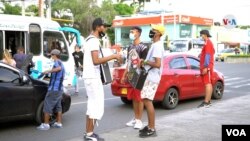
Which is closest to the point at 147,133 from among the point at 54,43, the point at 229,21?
the point at 54,43

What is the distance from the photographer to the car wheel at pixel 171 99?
35.7 ft

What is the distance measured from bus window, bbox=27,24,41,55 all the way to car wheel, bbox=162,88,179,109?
15.2ft

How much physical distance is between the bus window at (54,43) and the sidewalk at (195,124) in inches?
223

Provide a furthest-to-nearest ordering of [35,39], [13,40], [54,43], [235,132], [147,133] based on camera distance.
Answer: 1. [54,43]
2. [35,39]
3. [13,40]
4. [147,133]
5. [235,132]

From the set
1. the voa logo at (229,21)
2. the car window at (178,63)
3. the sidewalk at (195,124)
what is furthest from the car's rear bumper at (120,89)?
the voa logo at (229,21)

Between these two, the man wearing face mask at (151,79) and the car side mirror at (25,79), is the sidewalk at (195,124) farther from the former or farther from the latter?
the car side mirror at (25,79)

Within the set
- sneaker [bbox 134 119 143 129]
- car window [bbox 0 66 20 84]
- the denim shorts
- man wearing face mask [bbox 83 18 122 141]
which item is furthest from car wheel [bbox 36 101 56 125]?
man wearing face mask [bbox 83 18 122 141]

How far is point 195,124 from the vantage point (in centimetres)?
814

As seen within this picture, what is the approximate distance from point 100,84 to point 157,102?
5291 mm

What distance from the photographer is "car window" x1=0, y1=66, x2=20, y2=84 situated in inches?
322

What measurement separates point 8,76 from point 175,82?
4.58 m

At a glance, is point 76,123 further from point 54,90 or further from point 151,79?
point 151,79

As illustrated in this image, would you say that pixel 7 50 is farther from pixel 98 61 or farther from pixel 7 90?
pixel 98 61

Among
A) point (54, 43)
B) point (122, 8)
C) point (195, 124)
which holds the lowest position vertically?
point (195, 124)
